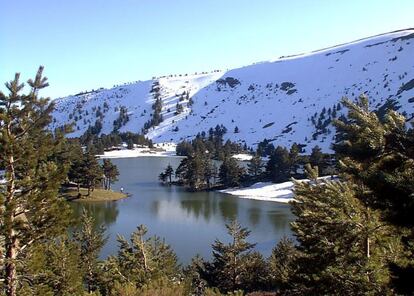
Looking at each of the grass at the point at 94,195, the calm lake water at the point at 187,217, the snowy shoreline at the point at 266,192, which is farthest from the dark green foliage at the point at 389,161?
the grass at the point at 94,195

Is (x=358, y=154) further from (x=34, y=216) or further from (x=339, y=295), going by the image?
(x=34, y=216)

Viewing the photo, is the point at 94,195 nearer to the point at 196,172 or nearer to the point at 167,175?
the point at 196,172

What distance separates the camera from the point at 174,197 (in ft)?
309

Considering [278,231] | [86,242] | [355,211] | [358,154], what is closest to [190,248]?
[278,231]

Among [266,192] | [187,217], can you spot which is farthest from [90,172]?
[266,192]

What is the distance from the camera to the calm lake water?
54.2 metres

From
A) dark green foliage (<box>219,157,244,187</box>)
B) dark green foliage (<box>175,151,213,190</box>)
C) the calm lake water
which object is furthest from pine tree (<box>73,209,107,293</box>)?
dark green foliage (<box>219,157,244,187</box>)

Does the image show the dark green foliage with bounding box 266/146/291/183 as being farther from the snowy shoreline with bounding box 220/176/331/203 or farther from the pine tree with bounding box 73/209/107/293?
the pine tree with bounding box 73/209/107/293

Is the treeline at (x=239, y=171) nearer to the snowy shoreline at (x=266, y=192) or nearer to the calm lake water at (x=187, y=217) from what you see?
the snowy shoreline at (x=266, y=192)

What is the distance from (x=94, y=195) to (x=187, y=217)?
2848 cm

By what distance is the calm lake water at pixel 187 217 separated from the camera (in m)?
54.2

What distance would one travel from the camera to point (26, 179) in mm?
16297

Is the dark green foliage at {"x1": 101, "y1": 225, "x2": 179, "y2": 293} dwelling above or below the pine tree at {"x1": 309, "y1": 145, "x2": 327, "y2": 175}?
below

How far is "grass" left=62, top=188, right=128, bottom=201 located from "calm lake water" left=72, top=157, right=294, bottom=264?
11.6 ft
